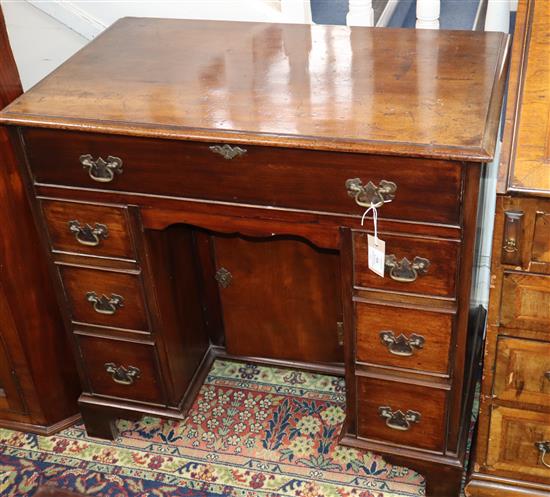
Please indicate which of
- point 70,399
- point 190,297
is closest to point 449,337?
point 190,297

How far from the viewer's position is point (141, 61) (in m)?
2.14

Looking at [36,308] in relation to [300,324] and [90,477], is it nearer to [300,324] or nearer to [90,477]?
[90,477]

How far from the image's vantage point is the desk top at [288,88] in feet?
5.75

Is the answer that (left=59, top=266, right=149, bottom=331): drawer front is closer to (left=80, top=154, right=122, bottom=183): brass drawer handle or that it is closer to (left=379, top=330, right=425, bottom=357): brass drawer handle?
(left=80, top=154, right=122, bottom=183): brass drawer handle

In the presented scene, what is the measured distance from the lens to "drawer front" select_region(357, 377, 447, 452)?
2088mm

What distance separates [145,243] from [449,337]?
0.77 m

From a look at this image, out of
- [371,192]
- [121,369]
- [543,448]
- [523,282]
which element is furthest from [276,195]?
[543,448]

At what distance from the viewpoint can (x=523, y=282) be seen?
1775 millimetres

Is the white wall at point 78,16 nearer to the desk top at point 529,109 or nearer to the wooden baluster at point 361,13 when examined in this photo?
the wooden baluster at point 361,13

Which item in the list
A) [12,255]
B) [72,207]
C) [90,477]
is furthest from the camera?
[90,477]

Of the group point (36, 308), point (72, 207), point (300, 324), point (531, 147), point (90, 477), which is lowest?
point (90, 477)

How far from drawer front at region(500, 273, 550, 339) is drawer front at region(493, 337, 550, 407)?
5cm

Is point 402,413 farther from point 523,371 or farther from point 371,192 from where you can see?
point 371,192

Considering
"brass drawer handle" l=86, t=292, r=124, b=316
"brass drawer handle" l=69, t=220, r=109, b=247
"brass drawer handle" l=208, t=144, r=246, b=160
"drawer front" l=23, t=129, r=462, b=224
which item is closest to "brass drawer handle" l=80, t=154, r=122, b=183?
"drawer front" l=23, t=129, r=462, b=224
